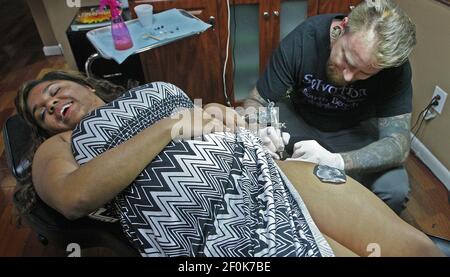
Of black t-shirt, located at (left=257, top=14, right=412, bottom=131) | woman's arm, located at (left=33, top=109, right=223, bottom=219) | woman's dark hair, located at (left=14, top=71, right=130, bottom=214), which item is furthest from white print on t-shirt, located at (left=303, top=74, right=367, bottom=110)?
woman's dark hair, located at (left=14, top=71, right=130, bottom=214)

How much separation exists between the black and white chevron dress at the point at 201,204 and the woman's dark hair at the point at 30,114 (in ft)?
0.64

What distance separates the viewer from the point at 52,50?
3365 millimetres

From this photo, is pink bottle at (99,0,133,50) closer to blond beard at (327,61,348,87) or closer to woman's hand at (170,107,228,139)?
woman's hand at (170,107,228,139)

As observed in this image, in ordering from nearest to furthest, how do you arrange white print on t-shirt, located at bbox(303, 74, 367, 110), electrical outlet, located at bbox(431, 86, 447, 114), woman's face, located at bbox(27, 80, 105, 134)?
1. woman's face, located at bbox(27, 80, 105, 134)
2. white print on t-shirt, located at bbox(303, 74, 367, 110)
3. electrical outlet, located at bbox(431, 86, 447, 114)

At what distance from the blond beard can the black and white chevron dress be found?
51 centimetres

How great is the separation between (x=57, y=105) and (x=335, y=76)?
997 millimetres

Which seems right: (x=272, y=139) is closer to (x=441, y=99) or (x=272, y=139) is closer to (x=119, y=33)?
(x=119, y=33)

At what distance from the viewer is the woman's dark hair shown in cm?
96

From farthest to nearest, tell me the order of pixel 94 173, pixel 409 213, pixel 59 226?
pixel 409 213 → pixel 59 226 → pixel 94 173

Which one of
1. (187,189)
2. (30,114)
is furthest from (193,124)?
(30,114)

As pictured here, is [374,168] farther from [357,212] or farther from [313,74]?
[313,74]

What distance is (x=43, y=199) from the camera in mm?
909

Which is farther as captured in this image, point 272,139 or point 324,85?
point 324,85
